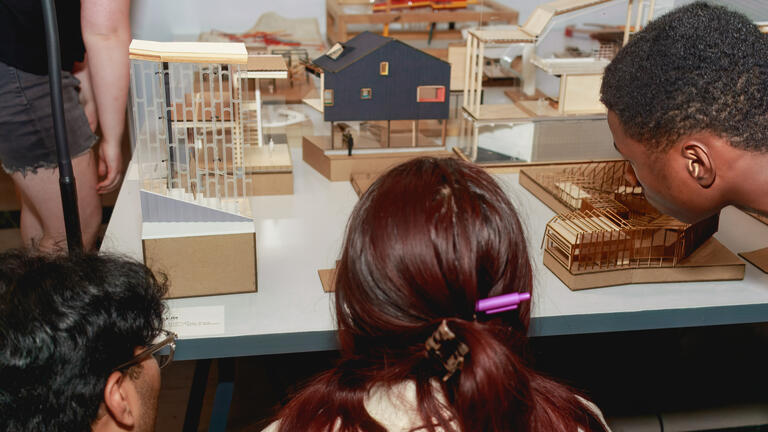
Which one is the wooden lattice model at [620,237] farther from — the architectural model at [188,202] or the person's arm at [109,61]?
the person's arm at [109,61]

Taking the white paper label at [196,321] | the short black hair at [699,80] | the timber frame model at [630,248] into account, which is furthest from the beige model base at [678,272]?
the white paper label at [196,321]

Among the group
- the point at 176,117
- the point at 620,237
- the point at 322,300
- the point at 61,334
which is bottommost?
the point at 322,300

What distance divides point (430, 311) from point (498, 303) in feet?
0.23

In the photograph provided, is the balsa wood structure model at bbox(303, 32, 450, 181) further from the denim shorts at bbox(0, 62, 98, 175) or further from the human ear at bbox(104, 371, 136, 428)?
the human ear at bbox(104, 371, 136, 428)

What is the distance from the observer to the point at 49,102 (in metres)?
1.46

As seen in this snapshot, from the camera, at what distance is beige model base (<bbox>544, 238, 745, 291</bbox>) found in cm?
136

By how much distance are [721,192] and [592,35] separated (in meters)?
1.14

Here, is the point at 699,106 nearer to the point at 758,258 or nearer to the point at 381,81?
the point at 758,258

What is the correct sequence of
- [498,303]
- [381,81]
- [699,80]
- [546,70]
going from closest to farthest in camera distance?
[498,303]
[699,80]
[381,81]
[546,70]

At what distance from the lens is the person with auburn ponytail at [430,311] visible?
0.75m

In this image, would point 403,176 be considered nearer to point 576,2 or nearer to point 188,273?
point 188,273

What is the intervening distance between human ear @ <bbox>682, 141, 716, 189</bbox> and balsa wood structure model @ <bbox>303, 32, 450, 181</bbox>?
0.79 meters

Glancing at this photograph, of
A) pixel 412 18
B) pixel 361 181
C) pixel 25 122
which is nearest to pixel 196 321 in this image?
pixel 25 122

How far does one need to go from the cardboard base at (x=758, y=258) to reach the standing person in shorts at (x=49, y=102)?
4.39 feet
